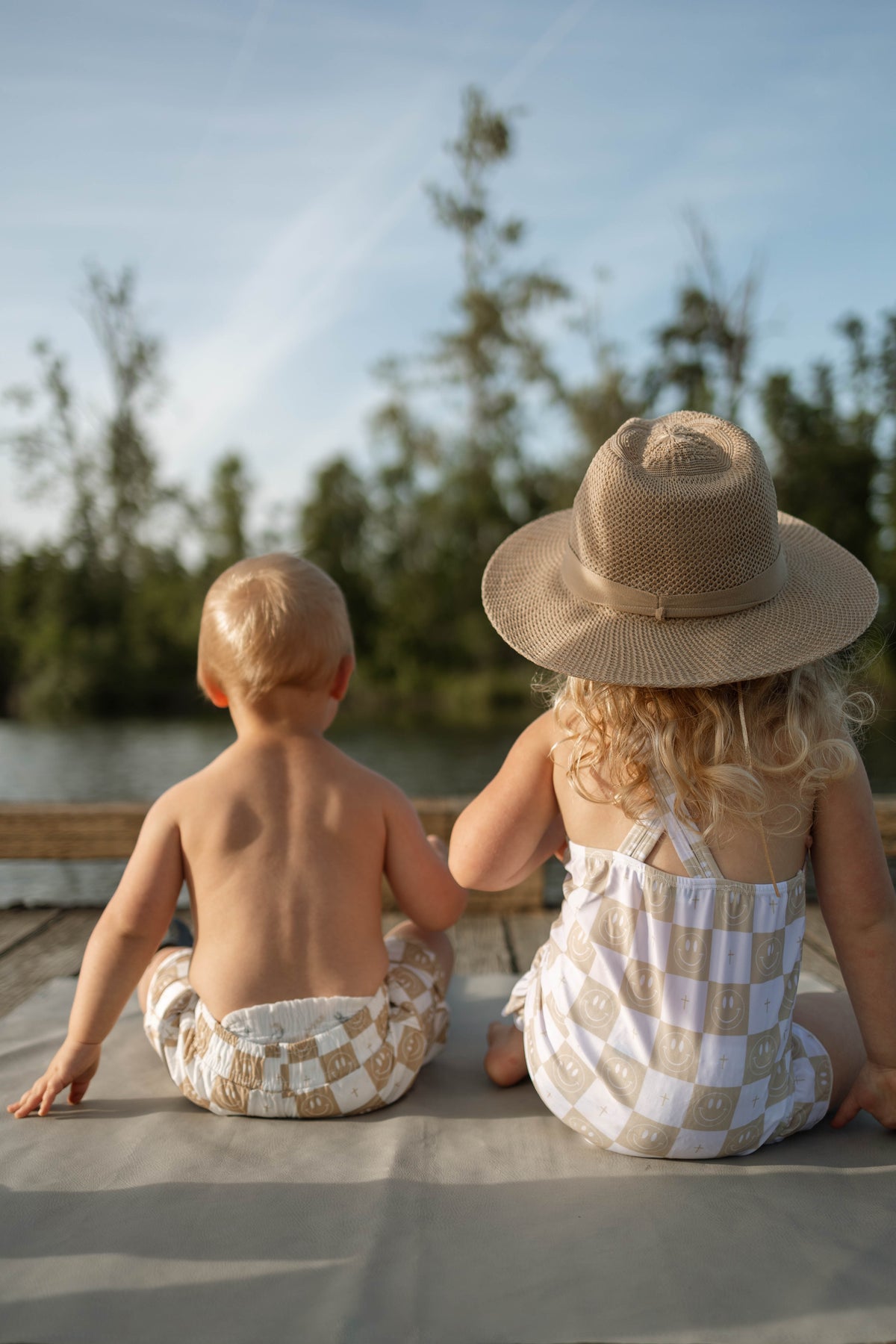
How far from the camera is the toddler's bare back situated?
1.58 metres

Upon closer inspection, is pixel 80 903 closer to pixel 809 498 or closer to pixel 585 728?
pixel 585 728

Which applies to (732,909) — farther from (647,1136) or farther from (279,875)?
(279,875)

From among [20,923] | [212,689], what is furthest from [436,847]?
[20,923]

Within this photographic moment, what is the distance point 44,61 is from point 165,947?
588 inches

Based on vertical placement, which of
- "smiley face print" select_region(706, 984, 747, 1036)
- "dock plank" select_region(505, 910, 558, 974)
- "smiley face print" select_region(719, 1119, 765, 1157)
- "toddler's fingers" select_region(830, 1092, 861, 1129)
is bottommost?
"dock plank" select_region(505, 910, 558, 974)

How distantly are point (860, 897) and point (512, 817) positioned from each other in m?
0.52

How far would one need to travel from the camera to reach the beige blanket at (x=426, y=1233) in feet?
3.43

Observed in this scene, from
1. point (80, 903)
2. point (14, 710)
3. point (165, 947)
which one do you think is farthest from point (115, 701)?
point (165, 947)

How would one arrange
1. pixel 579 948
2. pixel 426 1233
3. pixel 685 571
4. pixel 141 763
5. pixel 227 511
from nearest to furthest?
1. pixel 426 1233
2. pixel 685 571
3. pixel 579 948
4. pixel 141 763
5. pixel 227 511

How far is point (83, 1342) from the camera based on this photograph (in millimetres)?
1003

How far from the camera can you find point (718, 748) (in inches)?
53.8

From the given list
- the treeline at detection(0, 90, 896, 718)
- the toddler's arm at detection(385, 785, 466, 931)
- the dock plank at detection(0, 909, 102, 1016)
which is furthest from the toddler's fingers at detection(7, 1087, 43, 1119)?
the treeline at detection(0, 90, 896, 718)

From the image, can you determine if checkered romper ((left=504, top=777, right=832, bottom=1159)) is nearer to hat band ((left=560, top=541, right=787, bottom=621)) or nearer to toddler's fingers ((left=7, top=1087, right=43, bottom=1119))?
hat band ((left=560, top=541, right=787, bottom=621))

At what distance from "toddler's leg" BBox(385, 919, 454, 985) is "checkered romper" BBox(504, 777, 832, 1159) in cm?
44
